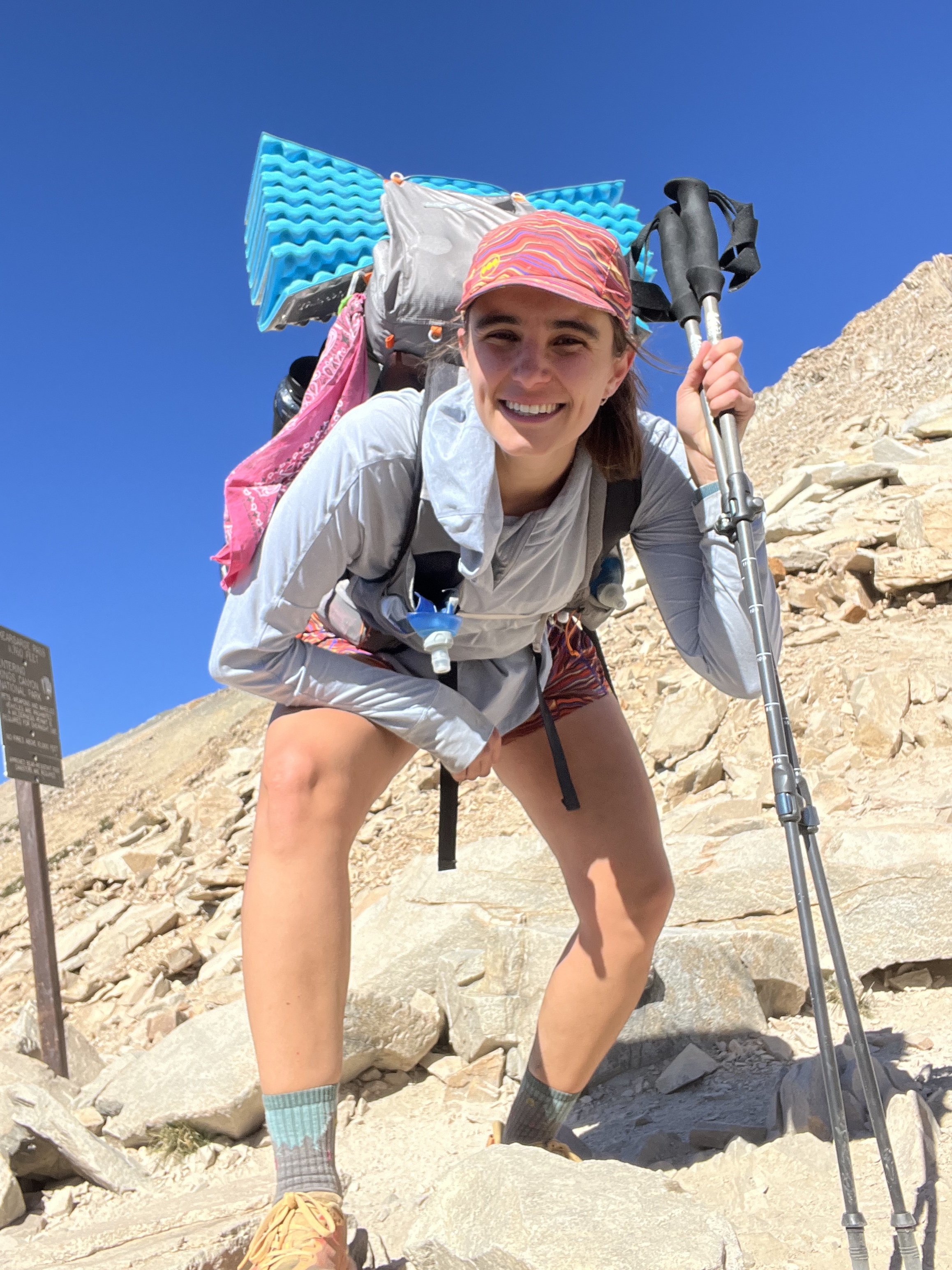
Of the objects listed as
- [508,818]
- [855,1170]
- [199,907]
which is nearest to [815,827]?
[855,1170]

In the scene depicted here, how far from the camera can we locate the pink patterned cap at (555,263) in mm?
2043

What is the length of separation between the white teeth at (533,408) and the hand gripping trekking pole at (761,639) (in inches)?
13.6

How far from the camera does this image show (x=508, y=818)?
777 centimetres

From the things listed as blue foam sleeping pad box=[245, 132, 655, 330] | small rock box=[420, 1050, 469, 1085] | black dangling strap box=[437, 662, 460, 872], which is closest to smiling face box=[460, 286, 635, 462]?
blue foam sleeping pad box=[245, 132, 655, 330]

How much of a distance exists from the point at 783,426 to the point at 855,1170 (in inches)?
1024

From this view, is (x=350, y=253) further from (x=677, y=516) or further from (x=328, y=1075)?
(x=328, y=1075)

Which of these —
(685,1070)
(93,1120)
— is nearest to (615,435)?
(685,1070)

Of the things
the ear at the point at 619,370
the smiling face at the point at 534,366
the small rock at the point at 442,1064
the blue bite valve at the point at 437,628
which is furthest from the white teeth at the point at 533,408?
the small rock at the point at 442,1064

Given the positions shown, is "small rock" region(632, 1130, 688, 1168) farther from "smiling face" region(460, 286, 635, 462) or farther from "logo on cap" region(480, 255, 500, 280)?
"logo on cap" region(480, 255, 500, 280)

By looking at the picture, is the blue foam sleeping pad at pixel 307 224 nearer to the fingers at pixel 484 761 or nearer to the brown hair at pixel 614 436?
the brown hair at pixel 614 436

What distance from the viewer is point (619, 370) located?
A: 2248mm

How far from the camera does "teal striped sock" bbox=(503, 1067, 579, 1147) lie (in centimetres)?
254

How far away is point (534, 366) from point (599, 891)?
1.21 metres

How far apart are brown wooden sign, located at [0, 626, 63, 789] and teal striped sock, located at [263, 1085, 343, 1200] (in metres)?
4.03
